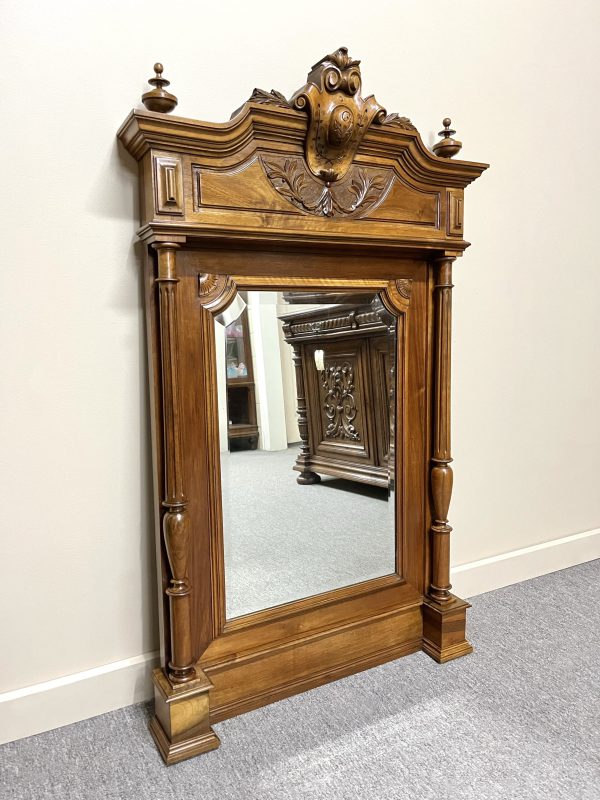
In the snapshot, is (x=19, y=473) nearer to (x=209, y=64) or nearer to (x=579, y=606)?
(x=209, y=64)

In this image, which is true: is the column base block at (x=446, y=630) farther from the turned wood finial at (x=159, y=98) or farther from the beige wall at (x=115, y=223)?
the turned wood finial at (x=159, y=98)

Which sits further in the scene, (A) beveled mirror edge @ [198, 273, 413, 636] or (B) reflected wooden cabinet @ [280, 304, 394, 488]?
(B) reflected wooden cabinet @ [280, 304, 394, 488]

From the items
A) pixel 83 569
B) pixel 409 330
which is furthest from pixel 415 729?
pixel 409 330

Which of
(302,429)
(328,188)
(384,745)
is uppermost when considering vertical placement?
(328,188)

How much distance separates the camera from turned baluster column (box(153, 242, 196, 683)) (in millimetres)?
1479

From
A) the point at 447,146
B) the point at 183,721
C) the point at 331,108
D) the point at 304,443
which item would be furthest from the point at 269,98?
the point at 183,721

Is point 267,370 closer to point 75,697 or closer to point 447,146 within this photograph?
point 447,146

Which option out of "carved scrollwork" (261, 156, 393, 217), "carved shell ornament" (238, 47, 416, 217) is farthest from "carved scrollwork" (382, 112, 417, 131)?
"carved scrollwork" (261, 156, 393, 217)

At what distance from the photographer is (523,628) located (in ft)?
6.97

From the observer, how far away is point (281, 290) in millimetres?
1678

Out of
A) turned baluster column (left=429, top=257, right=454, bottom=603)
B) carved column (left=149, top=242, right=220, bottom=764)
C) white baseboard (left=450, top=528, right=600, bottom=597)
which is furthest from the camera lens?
white baseboard (left=450, top=528, right=600, bottom=597)

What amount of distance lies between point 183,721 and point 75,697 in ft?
1.12

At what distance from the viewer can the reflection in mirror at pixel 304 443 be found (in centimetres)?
167

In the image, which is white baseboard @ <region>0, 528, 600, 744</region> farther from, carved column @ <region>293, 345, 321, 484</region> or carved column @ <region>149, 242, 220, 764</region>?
carved column @ <region>293, 345, 321, 484</region>
